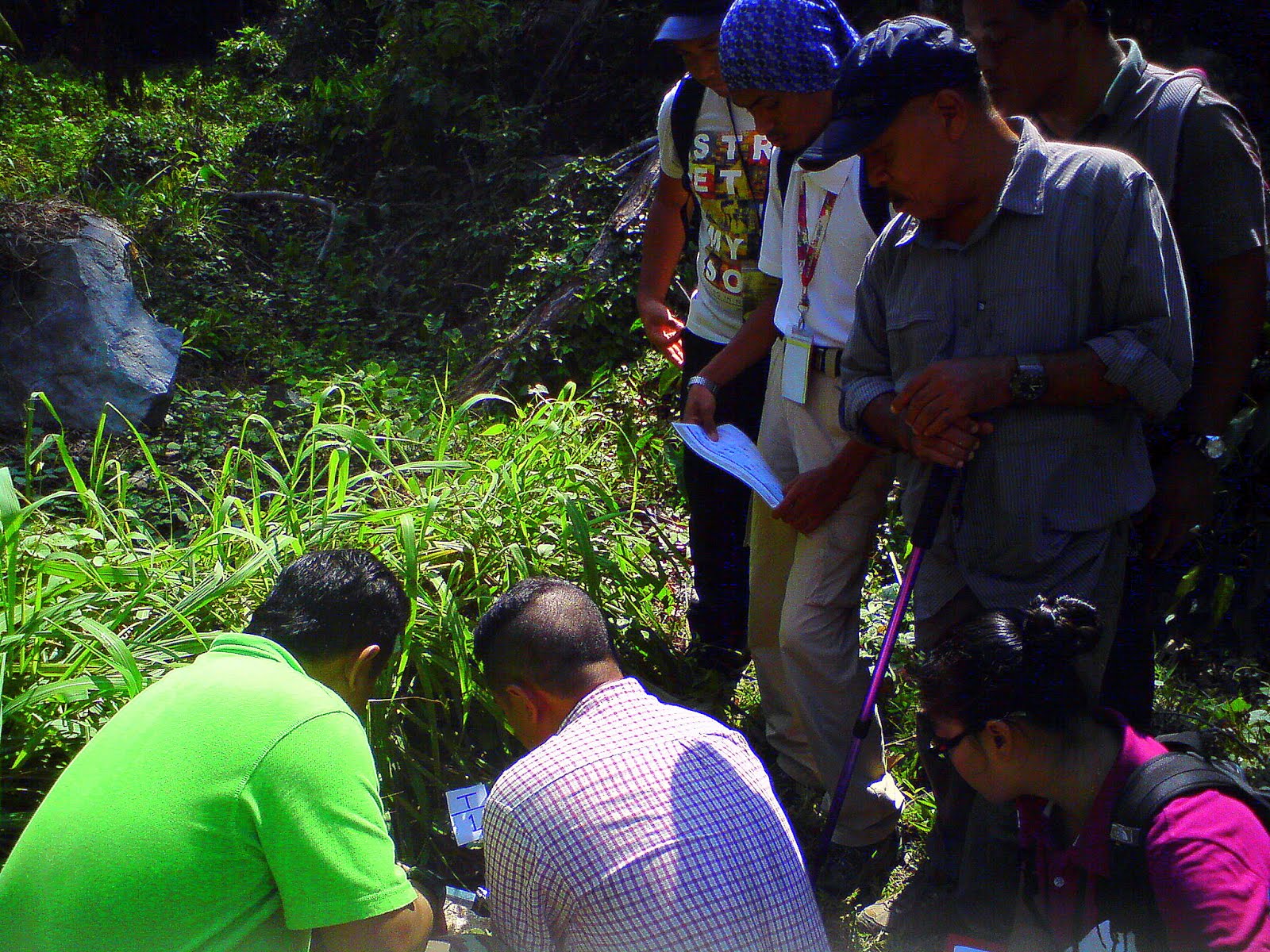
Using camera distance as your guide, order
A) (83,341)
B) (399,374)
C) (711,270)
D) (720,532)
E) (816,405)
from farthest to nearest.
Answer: (399,374) < (83,341) < (720,532) < (711,270) < (816,405)

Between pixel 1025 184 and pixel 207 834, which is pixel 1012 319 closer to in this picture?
pixel 1025 184

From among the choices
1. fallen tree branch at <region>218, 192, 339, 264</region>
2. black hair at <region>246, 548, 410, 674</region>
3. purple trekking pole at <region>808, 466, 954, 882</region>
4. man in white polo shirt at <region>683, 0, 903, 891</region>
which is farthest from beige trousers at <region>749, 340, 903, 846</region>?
fallen tree branch at <region>218, 192, 339, 264</region>

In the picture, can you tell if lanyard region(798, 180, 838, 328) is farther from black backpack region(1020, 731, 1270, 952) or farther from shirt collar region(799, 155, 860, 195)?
black backpack region(1020, 731, 1270, 952)

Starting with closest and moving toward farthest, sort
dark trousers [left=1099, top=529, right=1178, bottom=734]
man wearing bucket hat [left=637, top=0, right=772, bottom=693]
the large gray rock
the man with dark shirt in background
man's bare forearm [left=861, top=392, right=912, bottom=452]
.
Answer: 1. the man with dark shirt in background
2. man's bare forearm [left=861, top=392, right=912, bottom=452]
3. dark trousers [left=1099, top=529, right=1178, bottom=734]
4. man wearing bucket hat [left=637, top=0, right=772, bottom=693]
5. the large gray rock

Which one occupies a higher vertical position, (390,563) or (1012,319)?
(1012,319)

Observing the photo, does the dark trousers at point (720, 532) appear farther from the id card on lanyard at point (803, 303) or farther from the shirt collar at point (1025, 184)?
the shirt collar at point (1025, 184)

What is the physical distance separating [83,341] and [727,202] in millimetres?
3545

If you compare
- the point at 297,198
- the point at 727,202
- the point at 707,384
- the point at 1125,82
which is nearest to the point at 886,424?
the point at 707,384

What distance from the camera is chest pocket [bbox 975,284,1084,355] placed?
201 centimetres

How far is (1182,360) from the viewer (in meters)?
1.96

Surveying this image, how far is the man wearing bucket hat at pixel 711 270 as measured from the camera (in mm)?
2871

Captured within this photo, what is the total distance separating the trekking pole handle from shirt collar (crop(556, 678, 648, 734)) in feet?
2.21

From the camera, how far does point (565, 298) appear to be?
5168 millimetres

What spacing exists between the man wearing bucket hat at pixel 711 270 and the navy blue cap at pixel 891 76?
820mm
